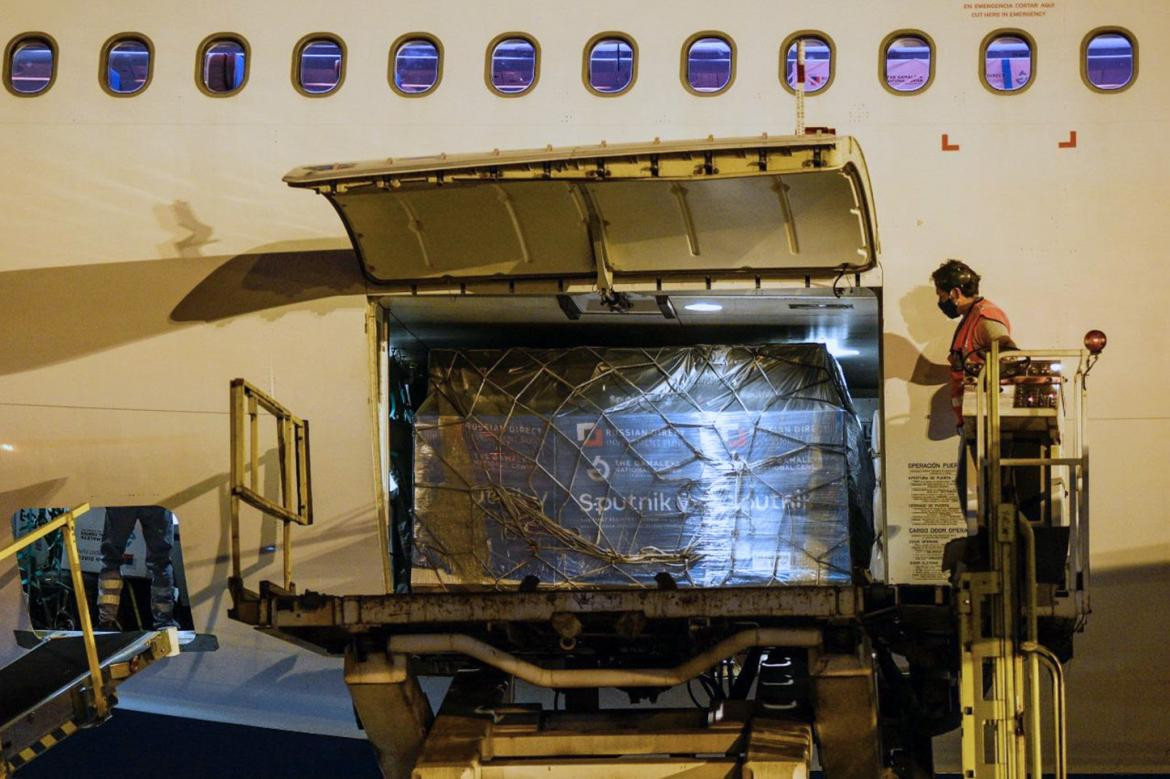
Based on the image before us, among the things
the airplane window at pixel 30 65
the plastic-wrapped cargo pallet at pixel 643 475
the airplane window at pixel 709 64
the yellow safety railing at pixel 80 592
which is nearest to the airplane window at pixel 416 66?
the airplane window at pixel 709 64

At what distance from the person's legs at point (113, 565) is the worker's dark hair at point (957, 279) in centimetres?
497


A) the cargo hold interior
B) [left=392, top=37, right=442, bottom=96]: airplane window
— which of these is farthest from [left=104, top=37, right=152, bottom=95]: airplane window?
the cargo hold interior

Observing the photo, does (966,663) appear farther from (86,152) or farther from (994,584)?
(86,152)

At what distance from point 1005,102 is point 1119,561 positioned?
275cm

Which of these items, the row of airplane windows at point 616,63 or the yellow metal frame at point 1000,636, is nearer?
the yellow metal frame at point 1000,636

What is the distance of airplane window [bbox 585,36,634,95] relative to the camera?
975 centimetres

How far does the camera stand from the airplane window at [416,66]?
32.4 ft

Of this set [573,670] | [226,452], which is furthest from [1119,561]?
[226,452]

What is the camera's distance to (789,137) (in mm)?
8086

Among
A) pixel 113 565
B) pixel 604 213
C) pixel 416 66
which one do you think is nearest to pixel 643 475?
pixel 604 213

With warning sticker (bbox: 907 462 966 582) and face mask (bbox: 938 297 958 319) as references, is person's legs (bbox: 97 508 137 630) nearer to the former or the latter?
warning sticker (bbox: 907 462 966 582)

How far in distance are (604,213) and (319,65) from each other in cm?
224

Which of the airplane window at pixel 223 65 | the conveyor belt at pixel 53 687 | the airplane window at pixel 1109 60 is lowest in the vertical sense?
the conveyor belt at pixel 53 687

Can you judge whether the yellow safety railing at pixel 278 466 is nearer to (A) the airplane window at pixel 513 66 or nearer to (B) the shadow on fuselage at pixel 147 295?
(B) the shadow on fuselage at pixel 147 295
